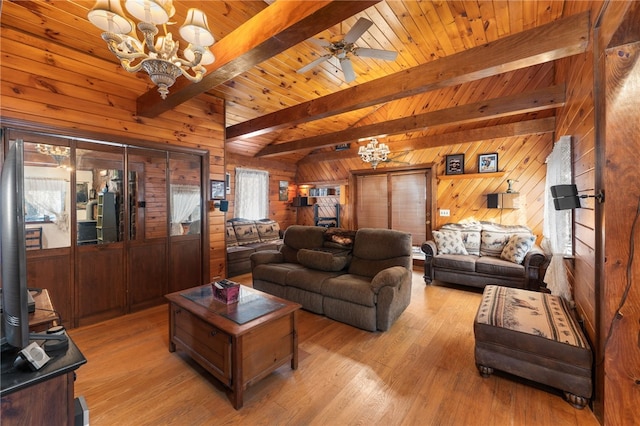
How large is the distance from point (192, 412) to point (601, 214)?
2.95 meters

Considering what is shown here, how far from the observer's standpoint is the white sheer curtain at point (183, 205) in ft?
12.2

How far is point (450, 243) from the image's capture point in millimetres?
4680

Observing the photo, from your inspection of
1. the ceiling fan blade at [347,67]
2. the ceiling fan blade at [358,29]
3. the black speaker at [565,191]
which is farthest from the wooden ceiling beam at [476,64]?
the black speaker at [565,191]

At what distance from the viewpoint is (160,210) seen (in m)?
3.57

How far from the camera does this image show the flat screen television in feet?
3.01

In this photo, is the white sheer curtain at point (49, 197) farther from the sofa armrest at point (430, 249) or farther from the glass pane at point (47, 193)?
the sofa armrest at point (430, 249)

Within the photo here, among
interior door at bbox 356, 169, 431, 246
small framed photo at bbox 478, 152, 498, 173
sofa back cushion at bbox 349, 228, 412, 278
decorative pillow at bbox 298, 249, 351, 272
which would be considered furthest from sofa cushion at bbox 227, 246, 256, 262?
small framed photo at bbox 478, 152, 498, 173

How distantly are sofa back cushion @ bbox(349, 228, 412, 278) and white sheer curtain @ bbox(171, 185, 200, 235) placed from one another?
94.9 inches

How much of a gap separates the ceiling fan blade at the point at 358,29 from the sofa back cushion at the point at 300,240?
2.39 m

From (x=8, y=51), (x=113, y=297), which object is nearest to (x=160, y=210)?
(x=113, y=297)

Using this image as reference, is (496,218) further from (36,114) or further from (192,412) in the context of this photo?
(36,114)

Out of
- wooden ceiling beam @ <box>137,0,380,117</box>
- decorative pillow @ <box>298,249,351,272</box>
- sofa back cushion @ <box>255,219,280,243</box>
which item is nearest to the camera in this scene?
wooden ceiling beam @ <box>137,0,380,117</box>

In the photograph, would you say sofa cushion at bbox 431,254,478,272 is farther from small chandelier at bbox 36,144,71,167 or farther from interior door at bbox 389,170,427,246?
small chandelier at bbox 36,144,71,167

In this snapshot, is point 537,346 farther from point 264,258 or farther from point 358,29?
point 264,258
